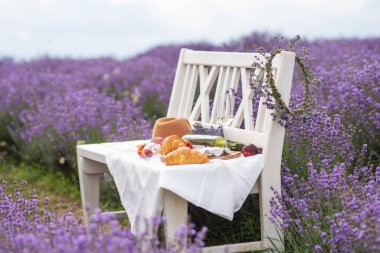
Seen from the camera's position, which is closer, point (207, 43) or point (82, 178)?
point (82, 178)

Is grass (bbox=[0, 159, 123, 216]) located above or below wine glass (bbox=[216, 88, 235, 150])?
below

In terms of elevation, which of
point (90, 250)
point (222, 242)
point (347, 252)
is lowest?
point (222, 242)

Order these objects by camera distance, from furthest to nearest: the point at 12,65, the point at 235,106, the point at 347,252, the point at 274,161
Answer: the point at 12,65
the point at 235,106
the point at 274,161
the point at 347,252

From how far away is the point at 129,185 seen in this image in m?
3.29

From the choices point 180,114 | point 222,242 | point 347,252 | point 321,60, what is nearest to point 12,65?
point 321,60

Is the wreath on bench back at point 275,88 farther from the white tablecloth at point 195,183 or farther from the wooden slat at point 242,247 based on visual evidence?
the wooden slat at point 242,247

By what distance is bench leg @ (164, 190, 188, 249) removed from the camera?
2971 millimetres

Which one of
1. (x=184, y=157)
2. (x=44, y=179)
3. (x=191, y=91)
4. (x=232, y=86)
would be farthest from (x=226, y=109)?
(x=44, y=179)

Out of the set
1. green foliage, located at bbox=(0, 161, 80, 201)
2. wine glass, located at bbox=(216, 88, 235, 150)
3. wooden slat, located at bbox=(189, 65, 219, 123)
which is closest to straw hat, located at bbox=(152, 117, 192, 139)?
wine glass, located at bbox=(216, 88, 235, 150)

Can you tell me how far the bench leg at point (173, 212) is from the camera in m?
2.97

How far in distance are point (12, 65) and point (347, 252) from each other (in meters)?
9.70

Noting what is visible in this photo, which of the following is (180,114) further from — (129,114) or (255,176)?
(129,114)

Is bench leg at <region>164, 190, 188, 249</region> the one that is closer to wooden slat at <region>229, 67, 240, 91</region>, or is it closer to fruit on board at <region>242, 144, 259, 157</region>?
fruit on board at <region>242, 144, 259, 157</region>

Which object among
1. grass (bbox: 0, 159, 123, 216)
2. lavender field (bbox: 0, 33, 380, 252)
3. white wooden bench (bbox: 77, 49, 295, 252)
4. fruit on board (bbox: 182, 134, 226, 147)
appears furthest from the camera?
grass (bbox: 0, 159, 123, 216)
